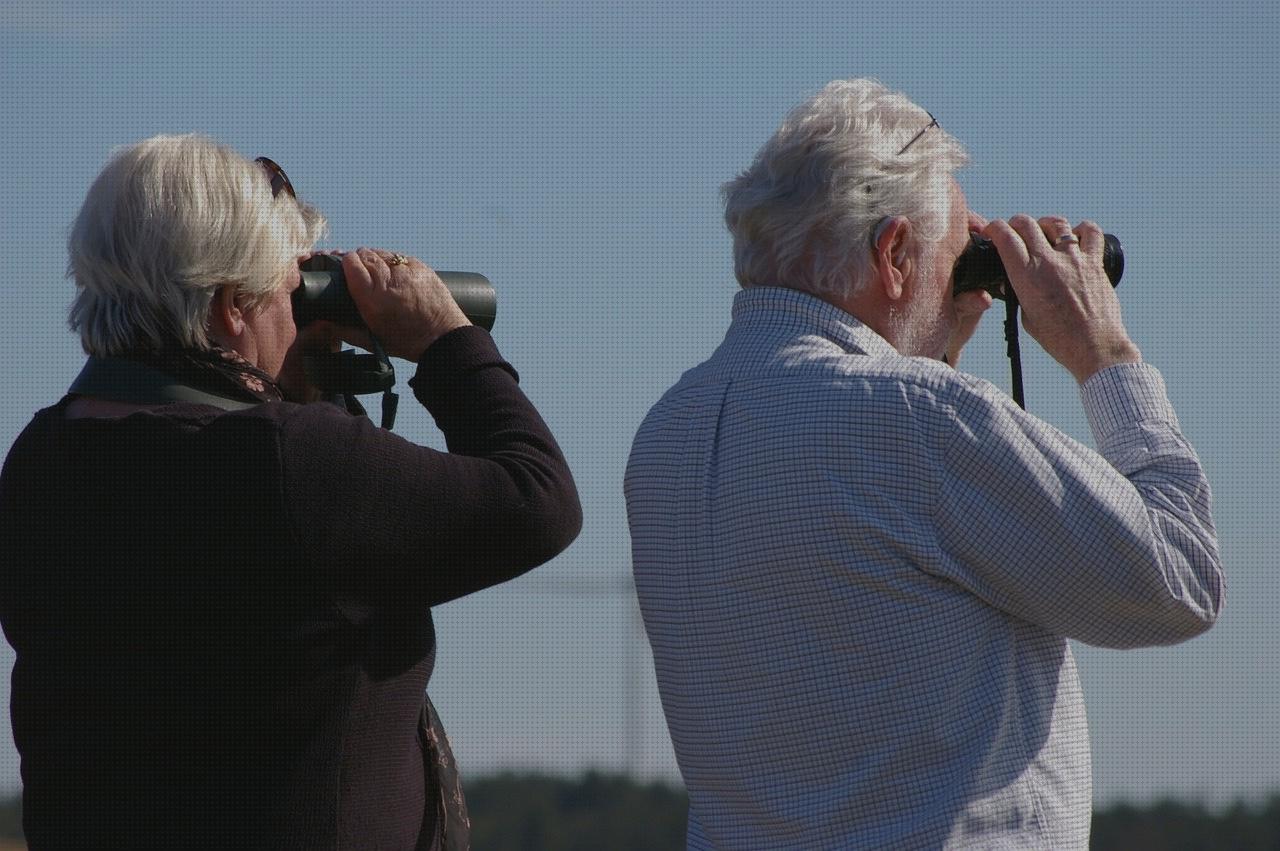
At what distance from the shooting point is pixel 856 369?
2.23 metres

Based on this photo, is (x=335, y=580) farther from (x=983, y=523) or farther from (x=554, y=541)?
(x=983, y=523)

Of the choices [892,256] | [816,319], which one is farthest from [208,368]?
[892,256]

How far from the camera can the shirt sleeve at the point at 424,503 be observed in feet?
7.50

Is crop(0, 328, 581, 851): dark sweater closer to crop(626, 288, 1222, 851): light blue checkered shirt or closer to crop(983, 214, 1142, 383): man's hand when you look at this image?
crop(626, 288, 1222, 851): light blue checkered shirt

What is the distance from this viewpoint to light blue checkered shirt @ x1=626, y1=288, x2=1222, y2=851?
2129 mm

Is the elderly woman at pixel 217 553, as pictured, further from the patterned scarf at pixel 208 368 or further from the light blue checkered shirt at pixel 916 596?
the light blue checkered shirt at pixel 916 596

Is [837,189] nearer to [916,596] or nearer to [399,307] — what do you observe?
[916,596]

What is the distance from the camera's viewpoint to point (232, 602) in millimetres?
2297

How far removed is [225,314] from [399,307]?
0.28 metres

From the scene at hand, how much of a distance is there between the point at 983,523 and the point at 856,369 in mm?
250

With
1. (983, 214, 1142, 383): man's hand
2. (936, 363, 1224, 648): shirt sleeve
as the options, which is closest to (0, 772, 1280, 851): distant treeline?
(983, 214, 1142, 383): man's hand

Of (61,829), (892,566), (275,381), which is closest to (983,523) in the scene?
(892,566)

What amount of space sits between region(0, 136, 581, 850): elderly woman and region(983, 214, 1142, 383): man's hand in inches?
26.8

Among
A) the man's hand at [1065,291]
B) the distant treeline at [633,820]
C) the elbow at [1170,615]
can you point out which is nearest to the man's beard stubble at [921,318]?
the man's hand at [1065,291]
